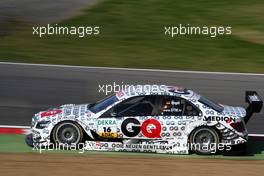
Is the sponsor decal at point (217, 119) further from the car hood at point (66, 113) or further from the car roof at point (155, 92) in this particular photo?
the car hood at point (66, 113)

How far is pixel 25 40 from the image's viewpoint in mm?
21984

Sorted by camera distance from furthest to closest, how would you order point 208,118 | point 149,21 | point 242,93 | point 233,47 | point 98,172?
1. point 149,21
2. point 233,47
3. point 242,93
4. point 208,118
5. point 98,172

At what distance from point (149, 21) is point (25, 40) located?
4.93 metres

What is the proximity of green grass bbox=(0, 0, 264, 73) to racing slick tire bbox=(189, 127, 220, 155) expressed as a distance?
764 centimetres

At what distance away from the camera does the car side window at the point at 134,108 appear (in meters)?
11.8

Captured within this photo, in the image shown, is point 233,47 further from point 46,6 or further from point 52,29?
point 46,6

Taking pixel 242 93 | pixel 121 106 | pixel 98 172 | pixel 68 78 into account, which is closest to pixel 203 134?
pixel 121 106
